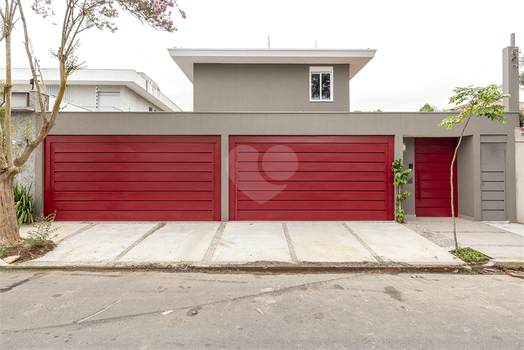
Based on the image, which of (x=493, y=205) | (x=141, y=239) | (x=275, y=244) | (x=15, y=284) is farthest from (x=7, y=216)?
(x=493, y=205)

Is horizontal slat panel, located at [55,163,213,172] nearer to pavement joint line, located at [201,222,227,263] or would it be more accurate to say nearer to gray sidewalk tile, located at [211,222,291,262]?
pavement joint line, located at [201,222,227,263]

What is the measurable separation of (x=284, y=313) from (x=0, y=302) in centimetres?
373

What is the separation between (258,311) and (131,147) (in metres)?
6.31

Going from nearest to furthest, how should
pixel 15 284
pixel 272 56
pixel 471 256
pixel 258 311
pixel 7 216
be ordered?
pixel 258 311, pixel 15 284, pixel 471 256, pixel 7 216, pixel 272 56

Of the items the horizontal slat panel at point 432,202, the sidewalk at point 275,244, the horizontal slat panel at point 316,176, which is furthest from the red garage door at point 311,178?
the horizontal slat panel at point 432,202

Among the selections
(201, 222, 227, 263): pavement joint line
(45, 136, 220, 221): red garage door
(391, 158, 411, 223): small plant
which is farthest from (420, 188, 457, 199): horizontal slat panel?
(45, 136, 220, 221): red garage door

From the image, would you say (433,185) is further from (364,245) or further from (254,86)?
(254,86)

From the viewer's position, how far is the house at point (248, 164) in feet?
25.1

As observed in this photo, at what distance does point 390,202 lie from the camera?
7773mm

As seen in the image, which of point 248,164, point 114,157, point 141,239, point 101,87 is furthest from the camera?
point 101,87

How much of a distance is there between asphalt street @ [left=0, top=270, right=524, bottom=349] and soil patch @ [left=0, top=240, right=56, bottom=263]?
1.71ft

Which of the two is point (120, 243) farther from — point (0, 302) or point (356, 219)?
point (356, 219)

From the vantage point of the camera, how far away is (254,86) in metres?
10.6

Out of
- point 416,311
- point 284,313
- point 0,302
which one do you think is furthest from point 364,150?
point 0,302
